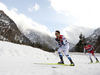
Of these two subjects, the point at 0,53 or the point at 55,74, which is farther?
the point at 0,53

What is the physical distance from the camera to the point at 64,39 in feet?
23.0

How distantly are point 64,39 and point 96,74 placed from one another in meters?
3.37

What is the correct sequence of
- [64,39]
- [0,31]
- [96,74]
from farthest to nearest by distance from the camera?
1. [0,31]
2. [64,39]
3. [96,74]

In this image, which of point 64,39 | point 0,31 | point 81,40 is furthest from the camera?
point 0,31

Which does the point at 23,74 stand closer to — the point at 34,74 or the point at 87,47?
the point at 34,74

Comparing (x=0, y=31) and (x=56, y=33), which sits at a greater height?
(x=0, y=31)

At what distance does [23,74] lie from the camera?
4.11 metres

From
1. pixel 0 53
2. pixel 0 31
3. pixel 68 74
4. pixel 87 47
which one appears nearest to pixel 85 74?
pixel 68 74

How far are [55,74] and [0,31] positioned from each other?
651ft

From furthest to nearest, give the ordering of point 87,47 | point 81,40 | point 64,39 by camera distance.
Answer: point 81,40 → point 87,47 → point 64,39

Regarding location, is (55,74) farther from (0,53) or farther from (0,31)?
(0,31)

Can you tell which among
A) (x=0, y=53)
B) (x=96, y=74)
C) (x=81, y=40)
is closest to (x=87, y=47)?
(x=96, y=74)

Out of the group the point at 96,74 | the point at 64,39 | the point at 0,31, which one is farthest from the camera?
the point at 0,31

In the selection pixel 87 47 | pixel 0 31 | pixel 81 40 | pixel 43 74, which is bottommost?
pixel 43 74
